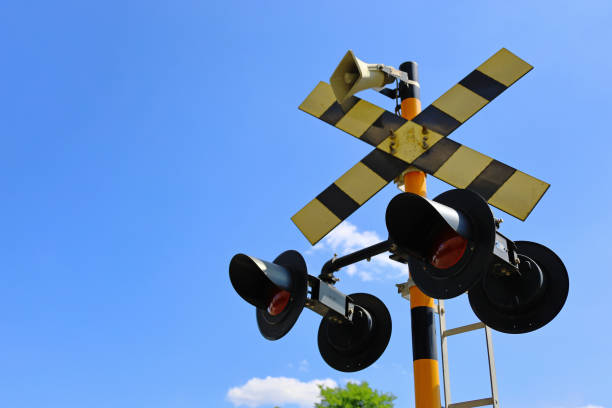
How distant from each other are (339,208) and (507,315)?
1772 millimetres

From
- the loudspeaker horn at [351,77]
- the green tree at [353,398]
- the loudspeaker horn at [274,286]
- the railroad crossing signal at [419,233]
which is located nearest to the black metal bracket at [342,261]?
the railroad crossing signal at [419,233]

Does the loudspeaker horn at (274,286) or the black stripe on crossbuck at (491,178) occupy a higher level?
the black stripe on crossbuck at (491,178)

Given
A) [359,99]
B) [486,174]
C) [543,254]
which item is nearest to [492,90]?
[486,174]

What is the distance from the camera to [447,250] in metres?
2.63

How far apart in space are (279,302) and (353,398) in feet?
41.6

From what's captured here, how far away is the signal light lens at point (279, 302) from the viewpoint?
3361 millimetres

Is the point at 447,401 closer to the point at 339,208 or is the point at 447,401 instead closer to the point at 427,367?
the point at 427,367

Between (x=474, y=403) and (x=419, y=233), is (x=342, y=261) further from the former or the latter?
(x=474, y=403)

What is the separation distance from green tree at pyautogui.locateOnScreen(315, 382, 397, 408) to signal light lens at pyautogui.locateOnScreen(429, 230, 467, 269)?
13.3 metres

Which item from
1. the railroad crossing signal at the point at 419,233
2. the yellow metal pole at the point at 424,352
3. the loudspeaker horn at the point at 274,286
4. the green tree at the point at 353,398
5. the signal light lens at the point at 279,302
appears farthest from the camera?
the green tree at the point at 353,398

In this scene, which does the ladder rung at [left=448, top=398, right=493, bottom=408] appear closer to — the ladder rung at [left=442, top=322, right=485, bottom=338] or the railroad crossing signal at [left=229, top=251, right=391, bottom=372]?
the ladder rung at [left=442, top=322, right=485, bottom=338]

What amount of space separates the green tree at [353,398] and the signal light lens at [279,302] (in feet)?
41.1

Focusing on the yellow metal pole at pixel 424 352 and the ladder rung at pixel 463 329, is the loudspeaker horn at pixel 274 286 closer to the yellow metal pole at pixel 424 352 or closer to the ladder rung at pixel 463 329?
the yellow metal pole at pixel 424 352

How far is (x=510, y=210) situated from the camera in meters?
3.65
